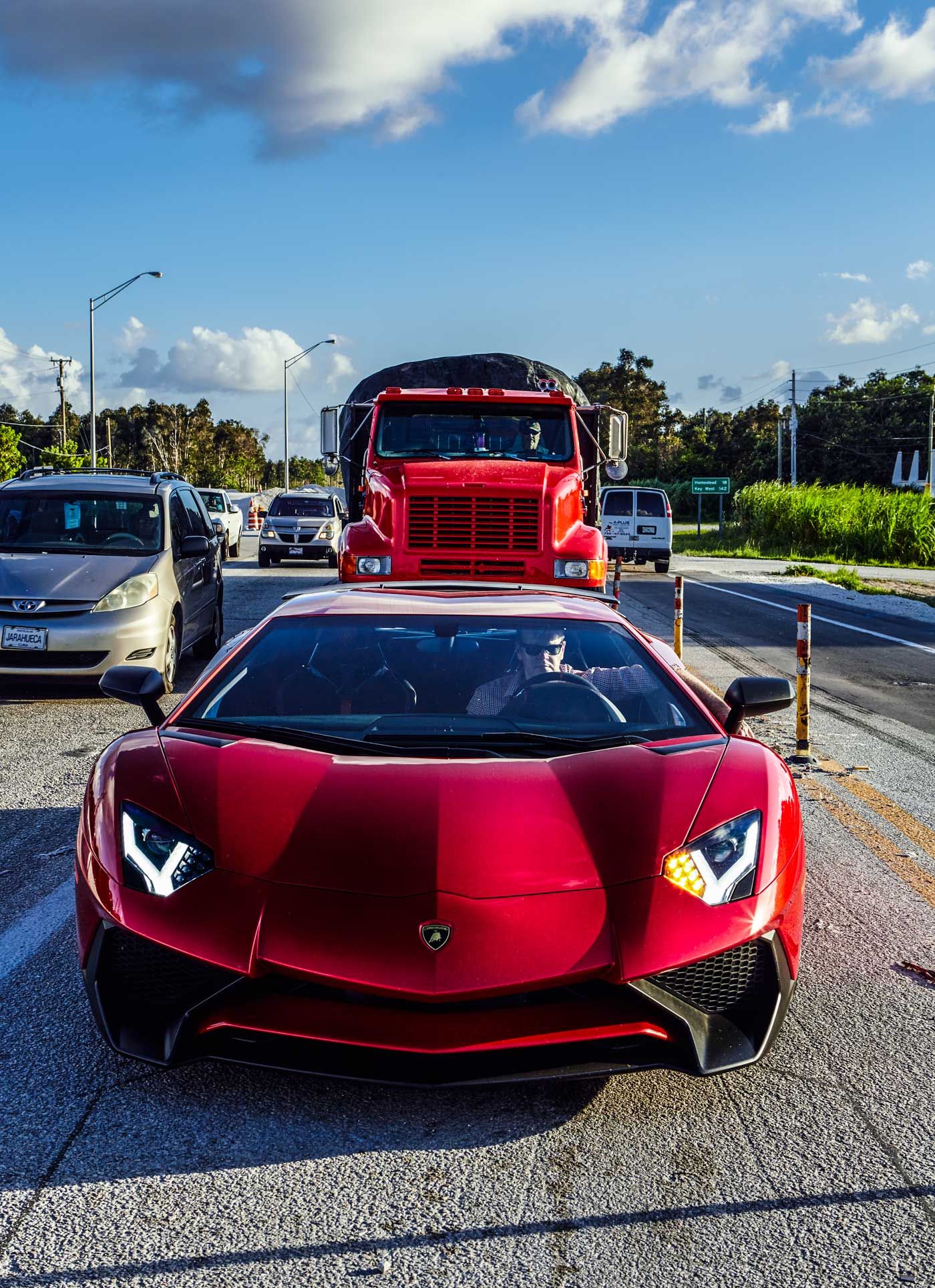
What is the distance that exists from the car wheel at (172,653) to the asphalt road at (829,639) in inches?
216

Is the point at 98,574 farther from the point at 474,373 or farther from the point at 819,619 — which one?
the point at 819,619

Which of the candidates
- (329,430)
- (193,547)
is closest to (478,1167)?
(193,547)

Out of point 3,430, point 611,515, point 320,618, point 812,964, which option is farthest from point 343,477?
point 3,430

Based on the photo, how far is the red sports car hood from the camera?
9.60 feet

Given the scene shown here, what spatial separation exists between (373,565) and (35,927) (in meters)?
6.44

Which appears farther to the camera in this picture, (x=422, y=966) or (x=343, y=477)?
(x=343, y=477)

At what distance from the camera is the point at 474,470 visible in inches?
427

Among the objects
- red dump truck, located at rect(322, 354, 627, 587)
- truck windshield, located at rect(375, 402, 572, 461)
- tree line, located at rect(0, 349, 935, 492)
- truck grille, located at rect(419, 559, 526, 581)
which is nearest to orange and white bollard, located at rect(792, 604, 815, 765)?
red dump truck, located at rect(322, 354, 627, 587)

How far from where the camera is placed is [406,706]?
4.18 meters

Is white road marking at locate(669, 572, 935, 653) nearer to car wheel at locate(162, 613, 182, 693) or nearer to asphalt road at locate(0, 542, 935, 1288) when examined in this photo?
car wheel at locate(162, 613, 182, 693)

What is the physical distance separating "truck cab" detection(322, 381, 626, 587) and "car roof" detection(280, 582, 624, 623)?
17.6 feet

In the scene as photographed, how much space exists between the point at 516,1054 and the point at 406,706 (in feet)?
5.29

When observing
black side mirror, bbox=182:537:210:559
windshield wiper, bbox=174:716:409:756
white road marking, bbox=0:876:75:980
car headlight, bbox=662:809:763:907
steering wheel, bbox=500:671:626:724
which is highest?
black side mirror, bbox=182:537:210:559

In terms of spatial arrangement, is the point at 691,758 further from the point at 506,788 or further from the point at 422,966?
the point at 422,966
